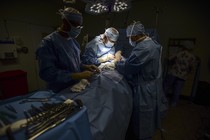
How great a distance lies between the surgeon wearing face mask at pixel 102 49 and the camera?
6.75 feet

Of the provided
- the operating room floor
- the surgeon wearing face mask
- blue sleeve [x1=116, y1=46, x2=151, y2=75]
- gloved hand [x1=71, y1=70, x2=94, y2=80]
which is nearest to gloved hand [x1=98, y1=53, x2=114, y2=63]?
the surgeon wearing face mask

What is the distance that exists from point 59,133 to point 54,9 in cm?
426

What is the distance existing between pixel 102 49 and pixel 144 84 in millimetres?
946

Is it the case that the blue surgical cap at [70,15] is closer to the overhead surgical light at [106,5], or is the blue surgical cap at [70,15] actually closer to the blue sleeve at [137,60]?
the overhead surgical light at [106,5]

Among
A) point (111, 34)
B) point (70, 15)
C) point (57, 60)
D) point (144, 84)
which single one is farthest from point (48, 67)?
point (111, 34)

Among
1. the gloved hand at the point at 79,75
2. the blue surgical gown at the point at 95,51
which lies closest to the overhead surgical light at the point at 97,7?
the blue surgical gown at the point at 95,51

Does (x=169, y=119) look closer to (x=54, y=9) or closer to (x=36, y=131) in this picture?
(x=36, y=131)

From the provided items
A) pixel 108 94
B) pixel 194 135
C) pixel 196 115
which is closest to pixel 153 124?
pixel 108 94

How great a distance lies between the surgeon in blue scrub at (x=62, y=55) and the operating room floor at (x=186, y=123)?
161 centimetres

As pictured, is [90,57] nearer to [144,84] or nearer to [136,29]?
[136,29]

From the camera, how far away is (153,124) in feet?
5.38

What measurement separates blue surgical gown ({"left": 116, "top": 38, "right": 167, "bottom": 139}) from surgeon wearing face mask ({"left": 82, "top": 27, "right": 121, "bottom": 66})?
534 millimetres

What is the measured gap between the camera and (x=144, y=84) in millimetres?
1587

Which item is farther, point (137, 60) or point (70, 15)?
point (137, 60)
